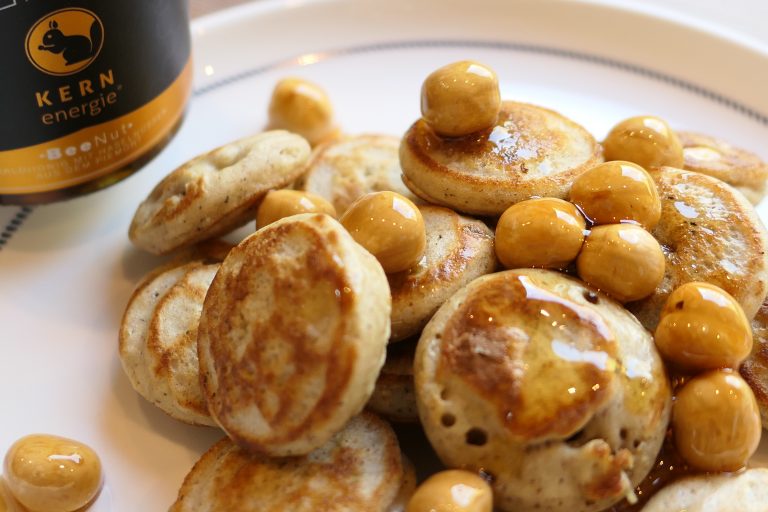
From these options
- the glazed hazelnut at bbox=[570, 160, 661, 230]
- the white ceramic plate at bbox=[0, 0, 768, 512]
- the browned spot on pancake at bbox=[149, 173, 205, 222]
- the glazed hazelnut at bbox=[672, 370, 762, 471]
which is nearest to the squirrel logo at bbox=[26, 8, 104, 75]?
the browned spot on pancake at bbox=[149, 173, 205, 222]

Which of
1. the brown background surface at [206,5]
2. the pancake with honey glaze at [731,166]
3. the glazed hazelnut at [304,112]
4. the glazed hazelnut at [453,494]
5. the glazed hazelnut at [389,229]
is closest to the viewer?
the glazed hazelnut at [453,494]

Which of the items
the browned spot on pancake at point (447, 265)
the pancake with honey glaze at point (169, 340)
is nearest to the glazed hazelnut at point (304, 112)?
the pancake with honey glaze at point (169, 340)

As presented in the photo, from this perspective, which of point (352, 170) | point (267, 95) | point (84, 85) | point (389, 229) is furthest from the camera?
point (267, 95)

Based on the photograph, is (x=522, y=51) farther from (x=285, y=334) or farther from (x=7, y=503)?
(x=7, y=503)

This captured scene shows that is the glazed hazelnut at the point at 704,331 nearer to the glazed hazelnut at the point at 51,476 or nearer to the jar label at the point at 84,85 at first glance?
the glazed hazelnut at the point at 51,476

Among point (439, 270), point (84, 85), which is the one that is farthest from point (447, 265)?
point (84, 85)
